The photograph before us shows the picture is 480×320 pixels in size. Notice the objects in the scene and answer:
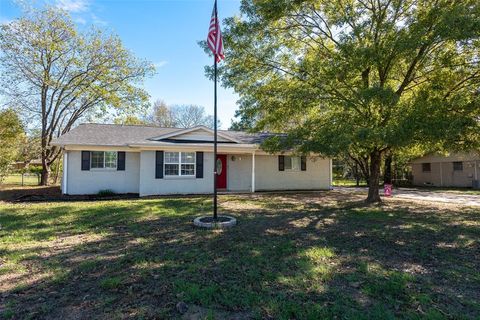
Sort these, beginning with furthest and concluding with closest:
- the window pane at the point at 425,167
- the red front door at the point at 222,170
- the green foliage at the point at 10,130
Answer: the window pane at the point at 425,167 < the green foliage at the point at 10,130 < the red front door at the point at 222,170

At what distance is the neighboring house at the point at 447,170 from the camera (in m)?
22.0

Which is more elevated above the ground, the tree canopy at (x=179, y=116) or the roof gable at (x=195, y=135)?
the tree canopy at (x=179, y=116)

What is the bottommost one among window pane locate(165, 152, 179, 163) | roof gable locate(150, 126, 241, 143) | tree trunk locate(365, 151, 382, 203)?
tree trunk locate(365, 151, 382, 203)

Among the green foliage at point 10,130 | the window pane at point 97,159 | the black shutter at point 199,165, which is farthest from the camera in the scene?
the green foliage at point 10,130

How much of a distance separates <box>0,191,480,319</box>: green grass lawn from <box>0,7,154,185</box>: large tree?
16713mm

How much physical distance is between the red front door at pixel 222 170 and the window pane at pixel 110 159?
18.1 feet

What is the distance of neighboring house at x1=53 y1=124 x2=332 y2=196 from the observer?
13906 millimetres

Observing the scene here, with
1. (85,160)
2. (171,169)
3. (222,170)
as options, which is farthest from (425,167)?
(85,160)

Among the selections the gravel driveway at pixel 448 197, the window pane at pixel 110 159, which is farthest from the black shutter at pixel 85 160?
the gravel driveway at pixel 448 197

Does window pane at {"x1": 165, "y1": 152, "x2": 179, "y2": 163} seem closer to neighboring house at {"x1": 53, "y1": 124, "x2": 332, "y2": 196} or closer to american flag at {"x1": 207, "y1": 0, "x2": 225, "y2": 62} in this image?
neighboring house at {"x1": 53, "y1": 124, "x2": 332, "y2": 196}

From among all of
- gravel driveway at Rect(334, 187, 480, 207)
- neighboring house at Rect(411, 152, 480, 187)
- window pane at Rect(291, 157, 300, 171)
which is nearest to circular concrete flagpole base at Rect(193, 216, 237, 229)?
window pane at Rect(291, 157, 300, 171)

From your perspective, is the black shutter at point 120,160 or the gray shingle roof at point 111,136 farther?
the black shutter at point 120,160

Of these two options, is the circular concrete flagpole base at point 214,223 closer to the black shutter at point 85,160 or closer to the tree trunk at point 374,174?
the tree trunk at point 374,174

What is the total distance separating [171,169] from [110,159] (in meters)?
3.14
